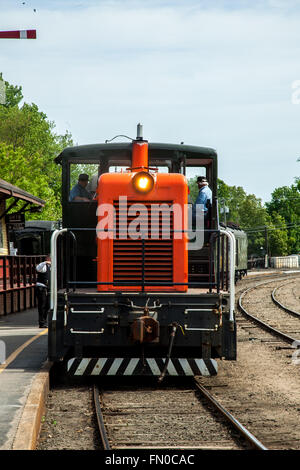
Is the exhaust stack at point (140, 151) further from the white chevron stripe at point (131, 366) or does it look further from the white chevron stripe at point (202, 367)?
the white chevron stripe at point (202, 367)

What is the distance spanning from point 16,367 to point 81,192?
2622 mm

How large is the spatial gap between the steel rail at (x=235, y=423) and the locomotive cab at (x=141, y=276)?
1.61 feet

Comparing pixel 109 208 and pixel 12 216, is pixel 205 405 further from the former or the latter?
pixel 12 216

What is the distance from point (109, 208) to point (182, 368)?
7.28 feet

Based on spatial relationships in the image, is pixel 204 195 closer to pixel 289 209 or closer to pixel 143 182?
pixel 143 182

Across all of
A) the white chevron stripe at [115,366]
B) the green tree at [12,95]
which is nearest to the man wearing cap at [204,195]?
the white chevron stripe at [115,366]

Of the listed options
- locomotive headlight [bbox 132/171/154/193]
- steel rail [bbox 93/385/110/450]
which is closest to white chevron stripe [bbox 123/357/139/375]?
steel rail [bbox 93/385/110/450]

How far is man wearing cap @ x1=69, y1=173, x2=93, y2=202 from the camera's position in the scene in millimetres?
11203

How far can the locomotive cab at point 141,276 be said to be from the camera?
31.3ft

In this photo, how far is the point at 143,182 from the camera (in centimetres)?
989

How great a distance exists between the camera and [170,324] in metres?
9.51
